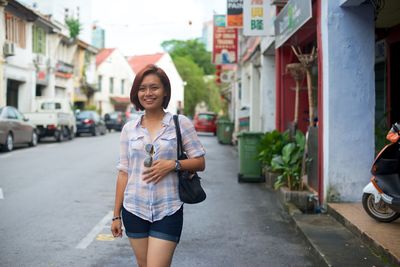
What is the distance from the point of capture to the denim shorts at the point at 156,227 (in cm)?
324

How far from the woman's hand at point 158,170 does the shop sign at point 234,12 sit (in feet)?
46.8

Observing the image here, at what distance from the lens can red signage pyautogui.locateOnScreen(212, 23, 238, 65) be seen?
76.5 ft

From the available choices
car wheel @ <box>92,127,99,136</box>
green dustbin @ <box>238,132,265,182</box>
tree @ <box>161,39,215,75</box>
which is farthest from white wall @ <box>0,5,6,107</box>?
tree @ <box>161,39,215,75</box>

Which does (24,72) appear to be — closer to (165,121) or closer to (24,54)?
(24,54)

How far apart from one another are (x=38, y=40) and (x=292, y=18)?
2392 centimetres

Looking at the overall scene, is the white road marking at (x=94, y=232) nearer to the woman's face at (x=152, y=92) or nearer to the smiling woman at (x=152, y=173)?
the smiling woman at (x=152, y=173)

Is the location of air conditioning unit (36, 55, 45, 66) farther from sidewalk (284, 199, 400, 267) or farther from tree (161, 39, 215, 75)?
tree (161, 39, 215, 75)

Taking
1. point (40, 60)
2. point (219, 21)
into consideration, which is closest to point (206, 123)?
point (40, 60)

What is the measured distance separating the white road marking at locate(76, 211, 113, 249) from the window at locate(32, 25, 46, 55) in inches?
939

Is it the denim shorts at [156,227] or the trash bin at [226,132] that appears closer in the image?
the denim shorts at [156,227]

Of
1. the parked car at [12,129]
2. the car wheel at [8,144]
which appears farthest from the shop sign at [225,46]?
the car wheel at [8,144]

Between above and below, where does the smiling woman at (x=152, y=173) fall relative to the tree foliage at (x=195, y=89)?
below

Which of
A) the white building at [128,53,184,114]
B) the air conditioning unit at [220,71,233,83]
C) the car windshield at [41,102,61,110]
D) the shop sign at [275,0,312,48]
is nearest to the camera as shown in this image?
the shop sign at [275,0,312,48]

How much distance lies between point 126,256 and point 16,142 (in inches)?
561
